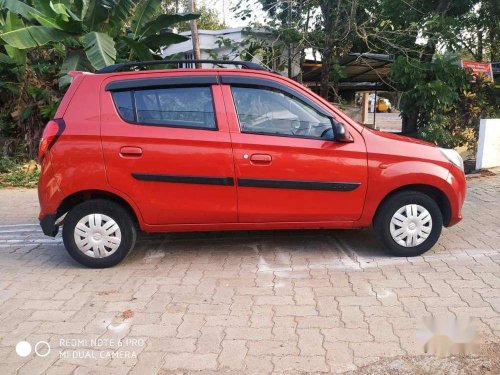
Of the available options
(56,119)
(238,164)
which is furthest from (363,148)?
(56,119)

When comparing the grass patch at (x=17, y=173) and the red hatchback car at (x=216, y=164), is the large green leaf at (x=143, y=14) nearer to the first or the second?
the grass patch at (x=17, y=173)

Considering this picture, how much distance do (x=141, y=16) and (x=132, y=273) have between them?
6.87 meters

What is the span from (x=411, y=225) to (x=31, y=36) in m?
7.23

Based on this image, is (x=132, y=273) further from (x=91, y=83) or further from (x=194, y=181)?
(x=91, y=83)

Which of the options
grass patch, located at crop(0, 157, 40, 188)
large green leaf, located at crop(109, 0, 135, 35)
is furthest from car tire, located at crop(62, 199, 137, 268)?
large green leaf, located at crop(109, 0, 135, 35)

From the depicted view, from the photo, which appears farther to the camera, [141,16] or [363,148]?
[141,16]

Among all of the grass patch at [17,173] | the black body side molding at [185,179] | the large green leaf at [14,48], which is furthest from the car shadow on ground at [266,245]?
the large green leaf at [14,48]

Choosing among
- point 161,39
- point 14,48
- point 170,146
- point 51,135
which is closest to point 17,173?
point 14,48

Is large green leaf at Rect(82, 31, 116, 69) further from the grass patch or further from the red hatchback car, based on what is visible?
the red hatchback car

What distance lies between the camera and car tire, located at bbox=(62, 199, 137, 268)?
13.9 ft

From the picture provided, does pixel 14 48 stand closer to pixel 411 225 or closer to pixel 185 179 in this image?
pixel 185 179

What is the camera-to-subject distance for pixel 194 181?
4164mm

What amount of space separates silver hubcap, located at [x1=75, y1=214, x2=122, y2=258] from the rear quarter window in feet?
3.22

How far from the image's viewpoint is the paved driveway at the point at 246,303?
2.91 meters
